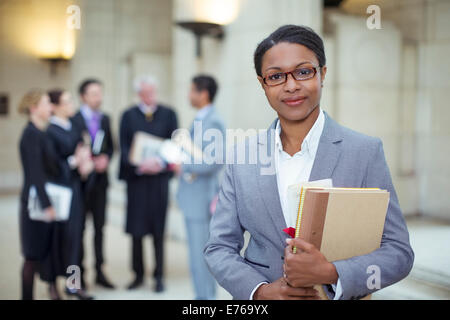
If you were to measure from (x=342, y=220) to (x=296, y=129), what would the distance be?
36 centimetres

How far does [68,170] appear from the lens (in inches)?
166

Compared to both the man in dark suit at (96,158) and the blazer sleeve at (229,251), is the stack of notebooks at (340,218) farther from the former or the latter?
the man in dark suit at (96,158)

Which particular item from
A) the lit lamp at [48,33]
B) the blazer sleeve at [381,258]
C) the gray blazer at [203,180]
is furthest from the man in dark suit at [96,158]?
the lit lamp at [48,33]

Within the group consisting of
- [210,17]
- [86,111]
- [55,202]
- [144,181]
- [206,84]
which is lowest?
[55,202]

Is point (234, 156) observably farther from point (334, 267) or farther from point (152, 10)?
point (152, 10)

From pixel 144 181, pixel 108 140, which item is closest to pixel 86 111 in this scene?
pixel 108 140

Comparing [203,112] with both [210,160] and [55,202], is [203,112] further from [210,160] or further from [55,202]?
[55,202]

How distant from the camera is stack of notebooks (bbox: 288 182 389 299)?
1329mm

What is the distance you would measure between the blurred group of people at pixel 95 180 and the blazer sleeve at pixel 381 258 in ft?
7.54

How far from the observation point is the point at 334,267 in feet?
4.59

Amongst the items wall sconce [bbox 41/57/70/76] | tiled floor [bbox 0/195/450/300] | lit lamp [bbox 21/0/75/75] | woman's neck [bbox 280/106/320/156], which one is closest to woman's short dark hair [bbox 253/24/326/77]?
woman's neck [bbox 280/106/320/156]

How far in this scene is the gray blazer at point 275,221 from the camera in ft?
4.79

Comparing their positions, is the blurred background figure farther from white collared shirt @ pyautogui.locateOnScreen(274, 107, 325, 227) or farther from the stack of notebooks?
the stack of notebooks

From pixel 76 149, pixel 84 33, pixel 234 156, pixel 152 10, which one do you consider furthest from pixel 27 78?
pixel 234 156
